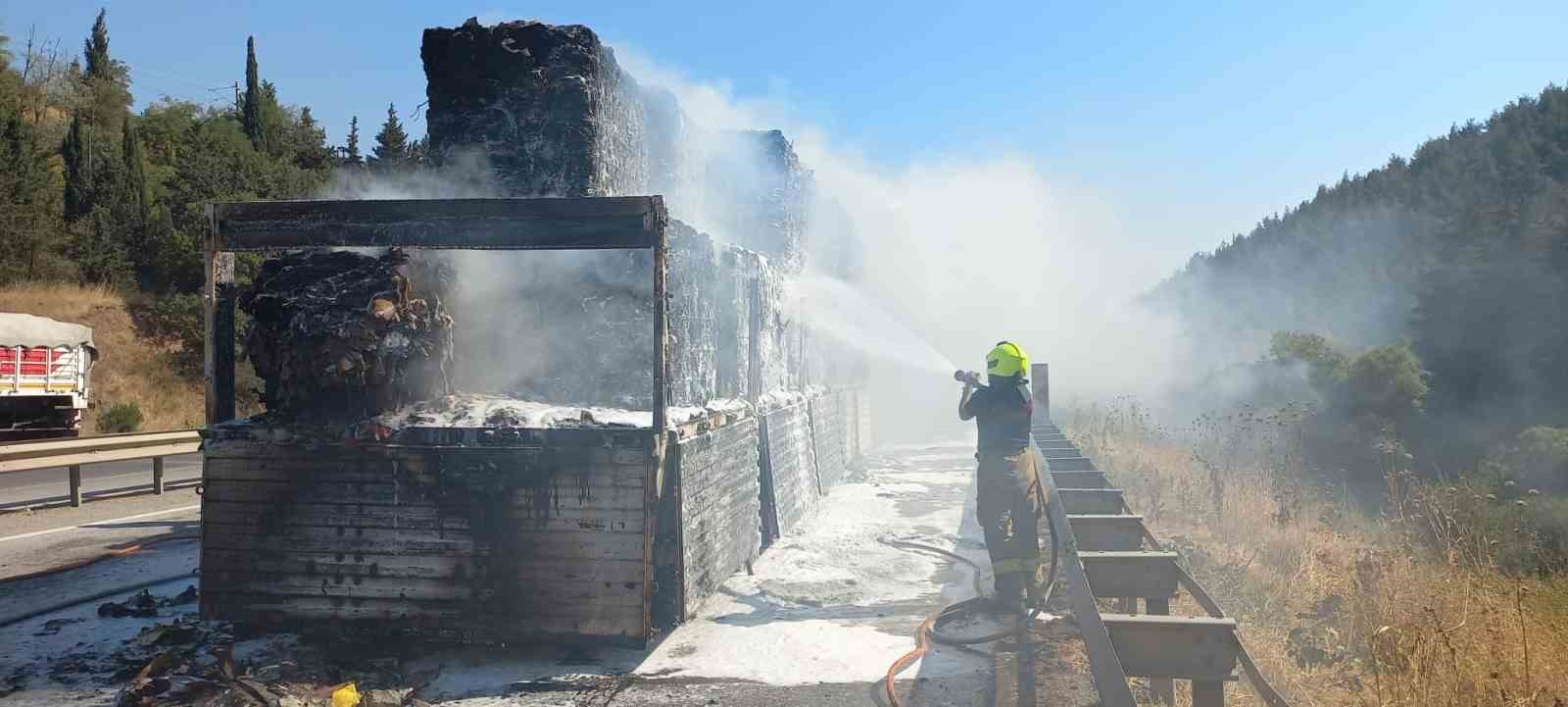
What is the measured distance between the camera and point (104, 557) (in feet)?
28.0

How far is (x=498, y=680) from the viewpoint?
17.2 feet

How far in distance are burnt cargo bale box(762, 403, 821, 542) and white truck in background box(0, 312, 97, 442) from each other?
17079 millimetres

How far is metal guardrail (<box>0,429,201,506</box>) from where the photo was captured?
36.3 ft

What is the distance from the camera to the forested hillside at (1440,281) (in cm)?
2206

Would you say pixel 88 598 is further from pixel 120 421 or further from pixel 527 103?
pixel 120 421

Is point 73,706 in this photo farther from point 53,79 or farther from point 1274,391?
point 53,79

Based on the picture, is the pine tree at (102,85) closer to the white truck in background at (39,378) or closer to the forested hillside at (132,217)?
the forested hillside at (132,217)

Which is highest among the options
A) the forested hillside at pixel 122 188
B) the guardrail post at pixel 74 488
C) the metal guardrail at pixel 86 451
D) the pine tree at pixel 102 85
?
the pine tree at pixel 102 85

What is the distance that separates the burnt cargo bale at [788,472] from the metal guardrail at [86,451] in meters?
6.86

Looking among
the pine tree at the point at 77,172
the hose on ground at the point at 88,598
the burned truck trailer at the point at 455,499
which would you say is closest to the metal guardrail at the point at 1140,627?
the burned truck trailer at the point at 455,499

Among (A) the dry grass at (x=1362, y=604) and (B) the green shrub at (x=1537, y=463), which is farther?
(B) the green shrub at (x=1537, y=463)

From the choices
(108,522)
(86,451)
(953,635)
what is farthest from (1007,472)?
(86,451)

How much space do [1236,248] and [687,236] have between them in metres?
58.7

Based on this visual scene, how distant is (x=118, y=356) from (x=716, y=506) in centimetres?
3013
